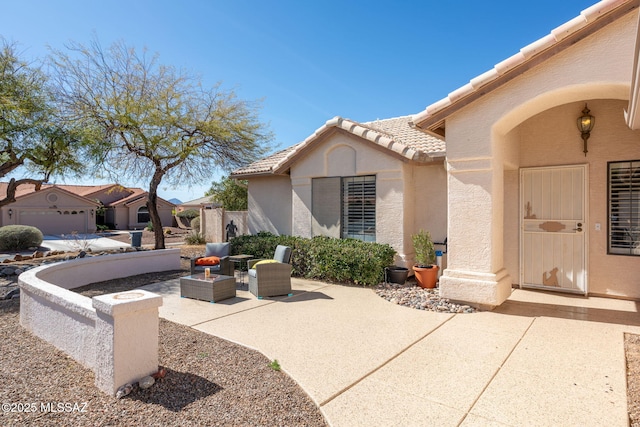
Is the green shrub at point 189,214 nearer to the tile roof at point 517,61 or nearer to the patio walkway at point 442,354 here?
the patio walkway at point 442,354

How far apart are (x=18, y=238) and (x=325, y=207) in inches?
778

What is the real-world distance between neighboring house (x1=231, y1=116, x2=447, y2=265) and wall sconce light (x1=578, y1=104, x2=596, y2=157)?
285 centimetres

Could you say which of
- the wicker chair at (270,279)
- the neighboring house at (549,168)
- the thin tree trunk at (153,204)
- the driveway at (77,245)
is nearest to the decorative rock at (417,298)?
the neighboring house at (549,168)

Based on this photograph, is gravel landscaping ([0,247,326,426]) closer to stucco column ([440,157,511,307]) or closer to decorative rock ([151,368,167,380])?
decorative rock ([151,368,167,380])

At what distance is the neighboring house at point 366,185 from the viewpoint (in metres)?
9.56

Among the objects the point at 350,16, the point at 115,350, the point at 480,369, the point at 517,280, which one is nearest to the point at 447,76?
the point at 350,16

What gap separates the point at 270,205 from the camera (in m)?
13.2

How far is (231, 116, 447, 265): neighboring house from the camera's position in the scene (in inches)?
376

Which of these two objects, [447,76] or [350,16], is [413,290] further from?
[447,76]

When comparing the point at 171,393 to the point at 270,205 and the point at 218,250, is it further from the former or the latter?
the point at 270,205

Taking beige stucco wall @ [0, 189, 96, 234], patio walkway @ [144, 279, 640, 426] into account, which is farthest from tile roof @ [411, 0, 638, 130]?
beige stucco wall @ [0, 189, 96, 234]

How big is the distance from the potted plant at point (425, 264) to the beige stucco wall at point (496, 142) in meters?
1.22

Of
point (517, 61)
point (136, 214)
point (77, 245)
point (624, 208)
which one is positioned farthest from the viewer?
point (136, 214)

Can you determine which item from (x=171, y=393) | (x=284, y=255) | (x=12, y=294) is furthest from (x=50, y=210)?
(x=171, y=393)
